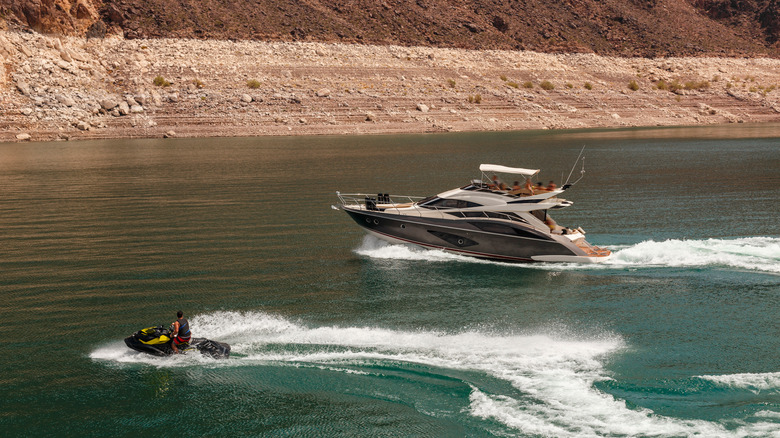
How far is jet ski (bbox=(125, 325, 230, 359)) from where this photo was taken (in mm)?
19297

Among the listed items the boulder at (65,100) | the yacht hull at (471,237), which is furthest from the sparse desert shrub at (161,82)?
the yacht hull at (471,237)

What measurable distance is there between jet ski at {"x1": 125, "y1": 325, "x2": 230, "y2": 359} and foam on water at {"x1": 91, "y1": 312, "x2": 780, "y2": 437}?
25cm

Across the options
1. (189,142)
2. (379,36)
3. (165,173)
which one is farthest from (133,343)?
(379,36)

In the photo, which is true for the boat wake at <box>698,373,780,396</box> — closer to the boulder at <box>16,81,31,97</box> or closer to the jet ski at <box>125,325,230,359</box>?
the jet ski at <box>125,325,230,359</box>

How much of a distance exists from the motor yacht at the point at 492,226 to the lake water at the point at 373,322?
743 mm

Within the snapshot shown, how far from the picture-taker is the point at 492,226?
30141mm

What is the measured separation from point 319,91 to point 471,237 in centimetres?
8533

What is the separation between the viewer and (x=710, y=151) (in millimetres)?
74625

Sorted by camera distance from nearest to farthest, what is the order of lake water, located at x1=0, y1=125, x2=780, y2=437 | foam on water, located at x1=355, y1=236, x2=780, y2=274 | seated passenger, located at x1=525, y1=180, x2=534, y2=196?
lake water, located at x1=0, y1=125, x2=780, y2=437, foam on water, located at x1=355, y1=236, x2=780, y2=274, seated passenger, located at x1=525, y1=180, x2=534, y2=196

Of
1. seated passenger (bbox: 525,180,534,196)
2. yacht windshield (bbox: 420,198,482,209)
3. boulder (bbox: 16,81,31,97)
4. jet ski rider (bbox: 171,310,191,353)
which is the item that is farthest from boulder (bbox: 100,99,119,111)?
jet ski rider (bbox: 171,310,191,353)

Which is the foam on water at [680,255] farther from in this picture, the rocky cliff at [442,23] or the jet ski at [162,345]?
the rocky cliff at [442,23]

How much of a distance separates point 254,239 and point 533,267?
535 inches

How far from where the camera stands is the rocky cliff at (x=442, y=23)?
4815 inches

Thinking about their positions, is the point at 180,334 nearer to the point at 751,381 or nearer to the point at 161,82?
the point at 751,381
